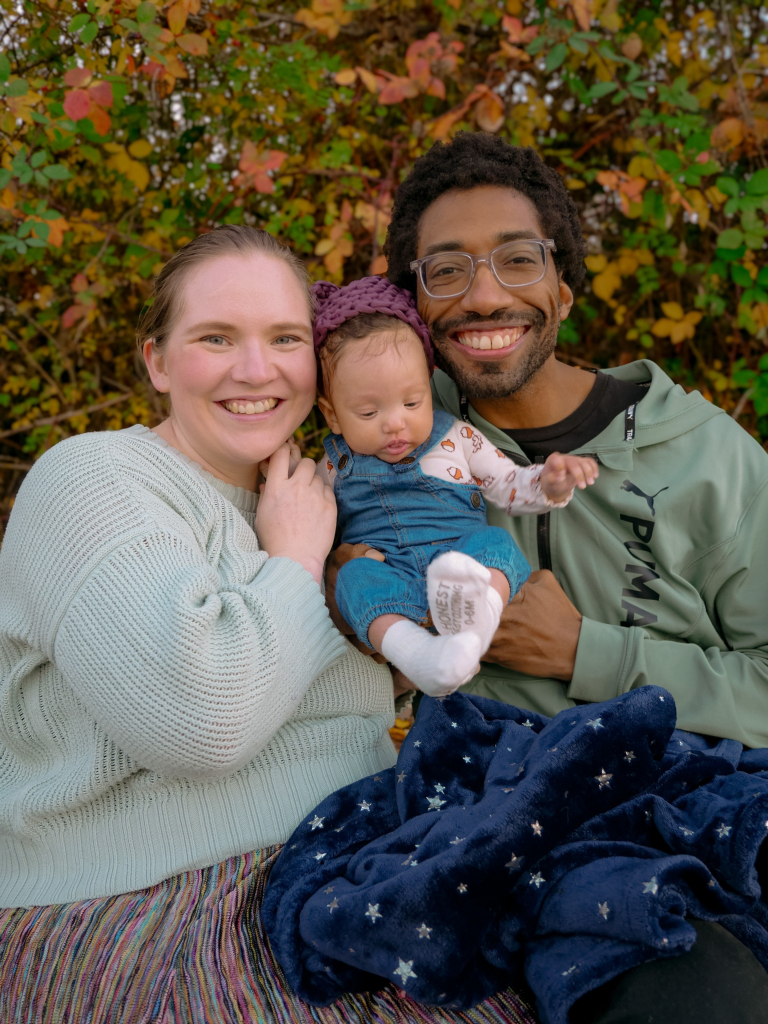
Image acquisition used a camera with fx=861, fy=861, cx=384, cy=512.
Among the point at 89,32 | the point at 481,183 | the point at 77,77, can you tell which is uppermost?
the point at 89,32

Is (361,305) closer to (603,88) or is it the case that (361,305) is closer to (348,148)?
(603,88)

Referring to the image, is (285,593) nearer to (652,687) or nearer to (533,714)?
(533,714)

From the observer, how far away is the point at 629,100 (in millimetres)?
4293

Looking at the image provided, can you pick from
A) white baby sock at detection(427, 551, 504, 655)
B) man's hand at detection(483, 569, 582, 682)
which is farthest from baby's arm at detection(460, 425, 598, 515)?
white baby sock at detection(427, 551, 504, 655)

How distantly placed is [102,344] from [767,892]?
478cm

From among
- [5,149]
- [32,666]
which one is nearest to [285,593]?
[32,666]

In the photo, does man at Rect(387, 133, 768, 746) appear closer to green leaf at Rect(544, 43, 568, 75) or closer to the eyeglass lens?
the eyeglass lens

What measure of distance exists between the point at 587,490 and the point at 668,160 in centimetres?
204

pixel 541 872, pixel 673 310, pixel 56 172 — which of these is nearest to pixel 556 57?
pixel 673 310

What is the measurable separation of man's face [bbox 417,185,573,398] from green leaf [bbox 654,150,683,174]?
5.13 ft

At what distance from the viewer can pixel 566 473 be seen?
2.08 metres

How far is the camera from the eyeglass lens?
2.46m

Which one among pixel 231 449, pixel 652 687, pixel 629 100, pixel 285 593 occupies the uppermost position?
pixel 629 100

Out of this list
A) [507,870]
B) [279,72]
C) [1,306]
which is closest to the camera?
[507,870]
